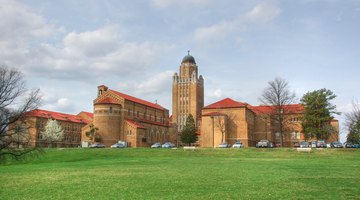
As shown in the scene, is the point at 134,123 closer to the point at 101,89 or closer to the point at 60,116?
the point at 101,89

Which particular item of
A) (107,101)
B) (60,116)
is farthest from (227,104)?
(60,116)

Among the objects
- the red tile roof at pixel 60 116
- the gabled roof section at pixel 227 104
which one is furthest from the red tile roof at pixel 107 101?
the red tile roof at pixel 60 116

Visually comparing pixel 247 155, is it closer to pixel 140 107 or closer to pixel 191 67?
pixel 140 107

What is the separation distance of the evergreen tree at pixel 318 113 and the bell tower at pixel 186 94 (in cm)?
5404

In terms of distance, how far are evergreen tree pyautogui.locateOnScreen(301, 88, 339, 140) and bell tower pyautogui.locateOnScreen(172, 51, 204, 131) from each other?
5404 centimetres

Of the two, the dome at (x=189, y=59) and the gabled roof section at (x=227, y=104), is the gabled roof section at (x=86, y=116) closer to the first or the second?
the dome at (x=189, y=59)

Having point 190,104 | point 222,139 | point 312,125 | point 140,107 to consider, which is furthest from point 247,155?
point 190,104

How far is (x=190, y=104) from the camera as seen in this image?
13088 cm

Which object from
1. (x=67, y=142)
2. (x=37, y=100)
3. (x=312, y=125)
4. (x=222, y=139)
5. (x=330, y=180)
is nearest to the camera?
(x=330, y=180)

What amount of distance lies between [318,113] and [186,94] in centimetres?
6255

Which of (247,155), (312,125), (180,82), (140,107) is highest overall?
(180,82)

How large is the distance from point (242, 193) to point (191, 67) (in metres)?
121

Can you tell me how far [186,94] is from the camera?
13325 centimetres

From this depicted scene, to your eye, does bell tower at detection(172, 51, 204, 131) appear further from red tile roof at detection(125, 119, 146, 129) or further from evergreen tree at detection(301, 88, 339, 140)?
evergreen tree at detection(301, 88, 339, 140)
